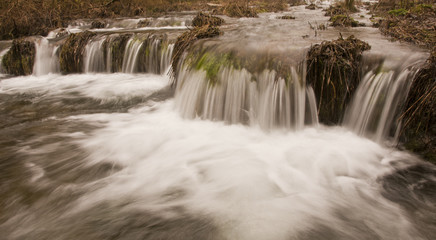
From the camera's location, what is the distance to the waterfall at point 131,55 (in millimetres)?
7998

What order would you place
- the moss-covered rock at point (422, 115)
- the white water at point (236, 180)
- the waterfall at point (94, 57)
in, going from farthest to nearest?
1. the waterfall at point (94, 57)
2. the moss-covered rock at point (422, 115)
3. the white water at point (236, 180)

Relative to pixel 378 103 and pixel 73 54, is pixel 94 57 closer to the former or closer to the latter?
pixel 73 54

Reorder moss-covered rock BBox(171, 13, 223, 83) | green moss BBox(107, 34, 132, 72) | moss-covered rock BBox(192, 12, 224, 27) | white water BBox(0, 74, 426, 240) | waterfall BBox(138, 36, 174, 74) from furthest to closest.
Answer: moss-covered rock BBox(192, 12, 224, 27) < green moss BBox(107, 34, 132, 72) < waterfall BBox(138, 36, 174, 74) < moss-covered rock BBox(171, 13, 223, 83) < white water BBox(0, 74, 426, 240)

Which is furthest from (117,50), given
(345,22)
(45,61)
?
(345,22)

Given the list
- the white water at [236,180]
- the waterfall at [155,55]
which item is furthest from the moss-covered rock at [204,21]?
the white water at [236,180]

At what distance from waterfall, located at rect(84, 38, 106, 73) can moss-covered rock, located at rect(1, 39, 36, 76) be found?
73.3 inches

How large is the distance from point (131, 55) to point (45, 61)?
303 cm

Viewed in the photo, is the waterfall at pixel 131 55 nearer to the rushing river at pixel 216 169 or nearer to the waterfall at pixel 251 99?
the rushing river at pixel 216 169

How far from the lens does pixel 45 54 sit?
28.8 ft

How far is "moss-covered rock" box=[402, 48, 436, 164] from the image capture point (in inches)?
132

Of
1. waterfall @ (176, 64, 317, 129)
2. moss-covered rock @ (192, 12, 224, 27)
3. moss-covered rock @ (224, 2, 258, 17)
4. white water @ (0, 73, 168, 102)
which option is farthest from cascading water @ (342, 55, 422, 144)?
moss-covered rock @ (224, 2, 258, 17)

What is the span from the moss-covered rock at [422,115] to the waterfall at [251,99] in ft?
4.17

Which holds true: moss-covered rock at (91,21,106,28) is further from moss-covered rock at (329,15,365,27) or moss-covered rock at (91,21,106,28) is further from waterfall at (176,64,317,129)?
moss-covered rock at (329,15,365,27)

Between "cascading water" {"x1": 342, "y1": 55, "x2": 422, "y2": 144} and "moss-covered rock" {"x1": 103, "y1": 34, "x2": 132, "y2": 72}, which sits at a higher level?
"moss-covered rock" {"x1": 103, "y1": 34, "x2": 132, "y2": 72}
